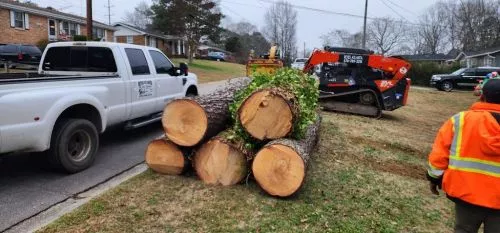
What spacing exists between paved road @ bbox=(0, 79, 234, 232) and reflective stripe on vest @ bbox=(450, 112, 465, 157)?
4.15m

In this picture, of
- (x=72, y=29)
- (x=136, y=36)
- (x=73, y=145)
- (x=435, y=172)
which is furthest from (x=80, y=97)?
(x=136, y=36)

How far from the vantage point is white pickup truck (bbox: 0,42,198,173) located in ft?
16.6

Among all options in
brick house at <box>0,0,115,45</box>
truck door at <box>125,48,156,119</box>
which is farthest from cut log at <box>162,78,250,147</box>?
brick house at <box>0,0,115,45</box>

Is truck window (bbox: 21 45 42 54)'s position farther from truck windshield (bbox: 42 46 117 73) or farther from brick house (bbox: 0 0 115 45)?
truck windshield (bbox: 42 46 117 73)

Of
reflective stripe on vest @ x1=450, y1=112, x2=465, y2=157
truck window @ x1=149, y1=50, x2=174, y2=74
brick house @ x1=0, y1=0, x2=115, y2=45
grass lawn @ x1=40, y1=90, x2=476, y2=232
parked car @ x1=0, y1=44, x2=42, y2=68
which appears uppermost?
brick house @ x1=0, y1=0, x2=115, y2=45

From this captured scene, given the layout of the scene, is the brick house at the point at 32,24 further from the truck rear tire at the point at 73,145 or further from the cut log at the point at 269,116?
the cut log at the point at 269,116

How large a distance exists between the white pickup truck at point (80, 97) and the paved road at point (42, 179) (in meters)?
0.27

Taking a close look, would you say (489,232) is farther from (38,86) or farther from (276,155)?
(38,86)

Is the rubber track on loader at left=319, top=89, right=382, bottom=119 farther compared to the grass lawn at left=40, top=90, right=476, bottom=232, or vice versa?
the rubber track on loader at left=319, top=89, right=382, bottom=119

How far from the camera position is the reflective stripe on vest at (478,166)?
322 cm

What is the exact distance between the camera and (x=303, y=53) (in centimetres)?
10294

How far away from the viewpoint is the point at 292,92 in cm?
625

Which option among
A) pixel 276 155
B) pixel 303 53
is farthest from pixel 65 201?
pixel 303 53

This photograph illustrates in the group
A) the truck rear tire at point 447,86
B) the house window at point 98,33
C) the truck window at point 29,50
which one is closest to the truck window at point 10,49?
the truck window at point 29,50
